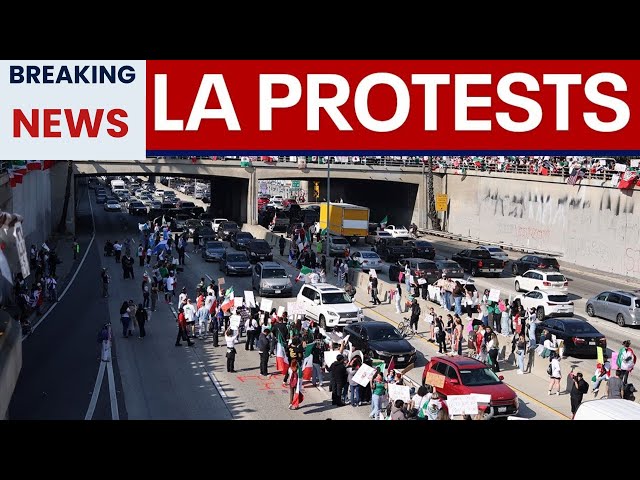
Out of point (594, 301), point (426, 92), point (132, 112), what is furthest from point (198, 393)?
point (594, 301)

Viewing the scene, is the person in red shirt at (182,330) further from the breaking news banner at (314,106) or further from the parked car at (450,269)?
the parked car at (450,269)

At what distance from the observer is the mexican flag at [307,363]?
A: 25.3 metres

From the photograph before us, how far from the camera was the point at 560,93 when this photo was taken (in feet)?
53.2

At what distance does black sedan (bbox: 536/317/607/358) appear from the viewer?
96.1 ft

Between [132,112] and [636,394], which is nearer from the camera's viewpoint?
[132,112]

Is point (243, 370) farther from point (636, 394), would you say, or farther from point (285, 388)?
point (636, 394)

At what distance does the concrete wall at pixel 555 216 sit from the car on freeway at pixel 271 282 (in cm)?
2134

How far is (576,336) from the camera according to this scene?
29.4 metres

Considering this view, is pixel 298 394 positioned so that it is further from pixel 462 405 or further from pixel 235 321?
pixel 235 321

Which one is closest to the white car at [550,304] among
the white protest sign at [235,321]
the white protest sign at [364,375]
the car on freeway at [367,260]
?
the white protest sign at [235,321]

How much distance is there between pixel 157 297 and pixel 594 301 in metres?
19.1

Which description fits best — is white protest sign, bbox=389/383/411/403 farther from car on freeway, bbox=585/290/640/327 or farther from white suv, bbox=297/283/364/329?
car on freeway, bbox=585/290/640/327

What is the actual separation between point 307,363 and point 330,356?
2.80 ft
